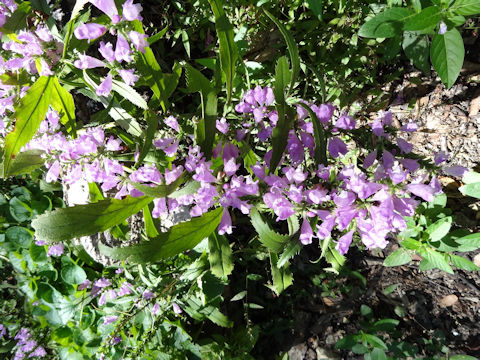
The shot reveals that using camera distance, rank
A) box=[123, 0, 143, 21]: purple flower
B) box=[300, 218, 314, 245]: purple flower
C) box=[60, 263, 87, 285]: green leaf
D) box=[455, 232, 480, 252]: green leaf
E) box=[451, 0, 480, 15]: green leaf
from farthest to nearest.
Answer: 1. box=[60, 263, 87, 285]: green leaf
2. box=[455, 232, 480, 252]: green leaf
3. box=[451, 0, 480, 15]: green leaf
4. box=[300, 218, 314, 245]: purple flower
5. box=[123, 0, 143, 21]: purple flower

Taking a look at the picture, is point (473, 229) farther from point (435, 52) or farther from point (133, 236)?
point (133, 236)

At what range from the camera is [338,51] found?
67.0 inches

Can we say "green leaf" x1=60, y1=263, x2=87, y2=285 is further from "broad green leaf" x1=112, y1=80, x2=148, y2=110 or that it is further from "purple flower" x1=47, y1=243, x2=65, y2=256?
"broad green leaf" x1=112, y1=80, x2=148, y2=110

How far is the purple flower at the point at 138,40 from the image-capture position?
85 centimetres

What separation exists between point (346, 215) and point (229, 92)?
18.3 inches

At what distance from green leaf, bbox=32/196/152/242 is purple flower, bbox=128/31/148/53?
1.28 feet

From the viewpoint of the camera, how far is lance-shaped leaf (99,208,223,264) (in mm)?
876

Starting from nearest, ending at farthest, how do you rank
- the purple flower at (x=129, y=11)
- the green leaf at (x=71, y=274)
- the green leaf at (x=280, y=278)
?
1. the purple flower at (x=129, y=11)
2. the green leaf at (x=280, y=278)
3. the green leaf at (x=71, y=274)

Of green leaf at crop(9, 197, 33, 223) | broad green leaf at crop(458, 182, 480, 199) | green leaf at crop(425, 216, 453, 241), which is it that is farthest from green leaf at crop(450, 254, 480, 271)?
green leaf at crop(9, 197, 33, 223)

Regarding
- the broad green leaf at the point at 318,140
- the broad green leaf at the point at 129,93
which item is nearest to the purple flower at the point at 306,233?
the broad green leaf at the point at 318,140

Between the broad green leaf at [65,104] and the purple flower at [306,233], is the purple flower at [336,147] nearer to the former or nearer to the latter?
the purple flower at [306,233]

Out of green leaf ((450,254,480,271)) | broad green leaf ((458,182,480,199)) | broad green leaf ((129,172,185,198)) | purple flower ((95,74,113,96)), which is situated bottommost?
green leaf ((450,254,480,271))

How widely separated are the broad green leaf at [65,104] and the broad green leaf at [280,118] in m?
0.59

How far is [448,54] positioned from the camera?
1107mm
